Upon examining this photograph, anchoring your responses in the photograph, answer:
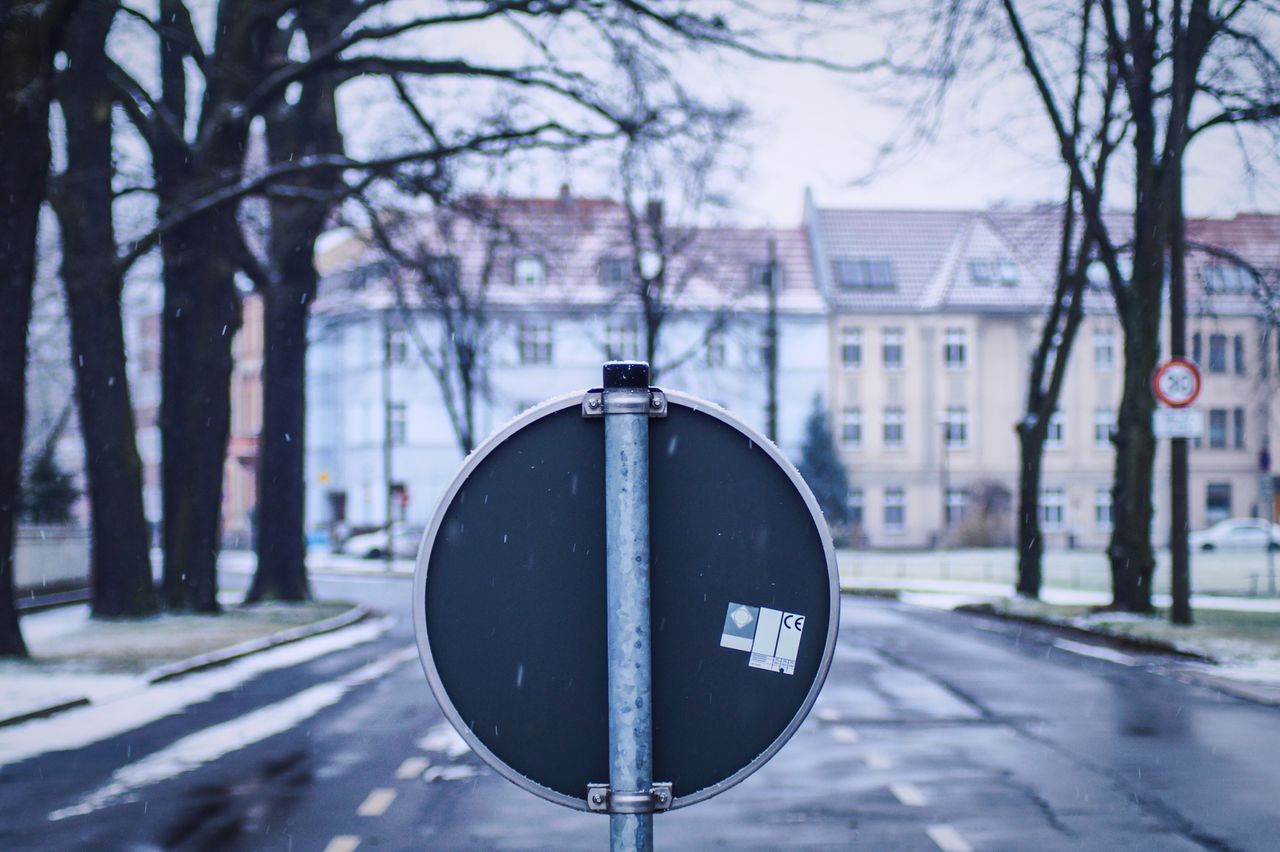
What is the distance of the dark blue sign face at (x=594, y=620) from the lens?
2248mm

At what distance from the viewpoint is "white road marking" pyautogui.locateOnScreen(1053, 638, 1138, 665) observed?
683 inches

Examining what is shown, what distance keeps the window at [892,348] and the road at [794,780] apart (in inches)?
2043

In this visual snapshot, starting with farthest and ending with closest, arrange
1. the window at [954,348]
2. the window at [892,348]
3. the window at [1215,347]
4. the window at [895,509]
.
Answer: the window at [892,348] < the window at [954,348] < the window at [895,509] < the window at [1215,347]

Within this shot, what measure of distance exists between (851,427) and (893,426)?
5.88 feet

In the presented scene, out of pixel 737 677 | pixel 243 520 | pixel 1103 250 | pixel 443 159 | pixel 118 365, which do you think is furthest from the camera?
pixel 243 520

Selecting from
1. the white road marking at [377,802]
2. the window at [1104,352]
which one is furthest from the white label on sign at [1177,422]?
the window at [1104,352]

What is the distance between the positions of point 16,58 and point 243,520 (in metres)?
65.0

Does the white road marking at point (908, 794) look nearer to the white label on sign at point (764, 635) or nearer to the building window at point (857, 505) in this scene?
the white label on sign at point (764, 635)

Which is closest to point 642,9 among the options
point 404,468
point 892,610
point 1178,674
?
point 1178,674

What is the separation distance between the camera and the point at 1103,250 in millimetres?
23594

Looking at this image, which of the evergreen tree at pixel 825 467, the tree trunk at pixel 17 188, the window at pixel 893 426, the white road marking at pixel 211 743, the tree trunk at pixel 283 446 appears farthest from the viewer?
the window at pixel 893 426

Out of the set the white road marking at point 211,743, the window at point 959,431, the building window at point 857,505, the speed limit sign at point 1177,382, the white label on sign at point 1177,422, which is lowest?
the white road marking at point 211,743

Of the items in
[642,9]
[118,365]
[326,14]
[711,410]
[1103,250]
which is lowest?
[711,410]

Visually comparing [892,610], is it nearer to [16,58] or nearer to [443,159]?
[443,159]
